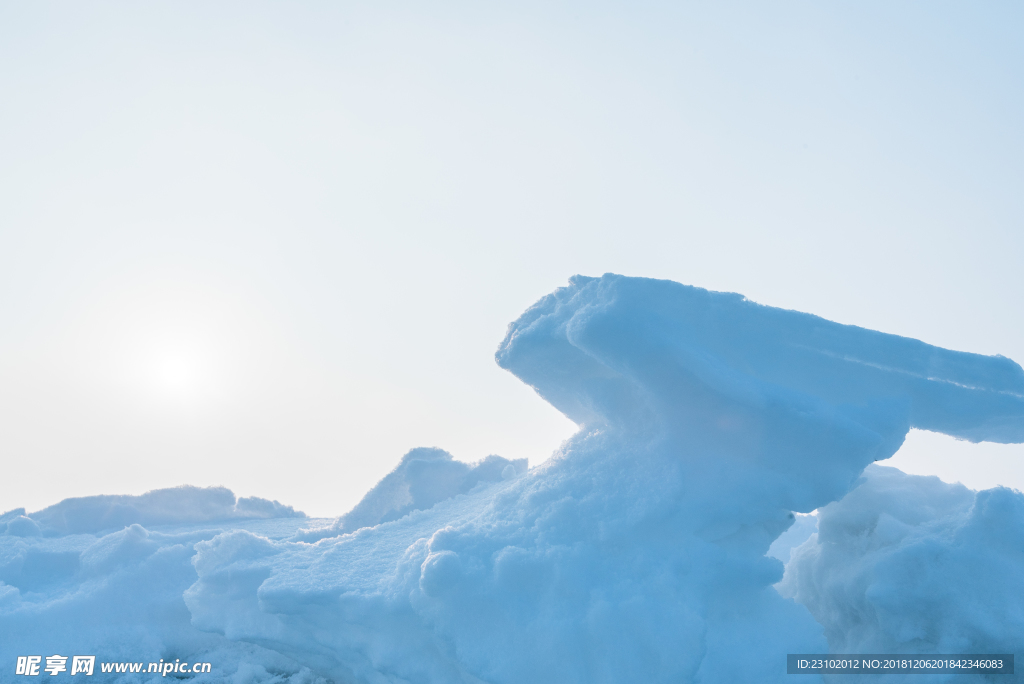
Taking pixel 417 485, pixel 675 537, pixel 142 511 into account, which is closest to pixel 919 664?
pixel 675 537

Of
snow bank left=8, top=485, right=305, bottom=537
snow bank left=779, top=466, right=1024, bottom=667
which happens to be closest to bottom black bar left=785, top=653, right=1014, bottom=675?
snow bank left=779, top=466, right=1024, bottom=667

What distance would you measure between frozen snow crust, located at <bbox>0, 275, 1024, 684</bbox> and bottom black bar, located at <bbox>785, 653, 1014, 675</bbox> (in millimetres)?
105

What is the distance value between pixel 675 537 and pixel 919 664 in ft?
8.01

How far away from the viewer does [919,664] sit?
17.6 feet

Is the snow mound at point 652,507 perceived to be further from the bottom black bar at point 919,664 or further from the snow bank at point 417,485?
the snow bank at point 417,485

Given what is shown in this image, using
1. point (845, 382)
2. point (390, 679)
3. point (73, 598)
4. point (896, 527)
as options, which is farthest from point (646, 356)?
point (73, 598)

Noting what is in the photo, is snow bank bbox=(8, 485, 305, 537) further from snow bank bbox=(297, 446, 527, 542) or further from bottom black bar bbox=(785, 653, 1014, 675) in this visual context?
bottom black bar bbox=(785, 653, 1014, 675)

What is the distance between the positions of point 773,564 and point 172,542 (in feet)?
25.6

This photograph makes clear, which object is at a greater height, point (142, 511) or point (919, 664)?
point (142, 511)

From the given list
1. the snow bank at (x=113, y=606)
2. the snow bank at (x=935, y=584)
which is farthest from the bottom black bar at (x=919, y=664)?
the snow bank at (x=113, y=606)

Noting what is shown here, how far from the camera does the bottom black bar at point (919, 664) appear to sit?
5151mm

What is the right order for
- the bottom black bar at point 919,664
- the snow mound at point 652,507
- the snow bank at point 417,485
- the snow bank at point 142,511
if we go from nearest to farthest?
the snow mound at point 652,507 → the bottom black bar at point 919,664 → the snow bank at point 417,485 → the snow bank at point 142,511

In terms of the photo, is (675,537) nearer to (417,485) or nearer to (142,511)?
(417,485)

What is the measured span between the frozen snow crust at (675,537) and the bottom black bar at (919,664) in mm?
105
